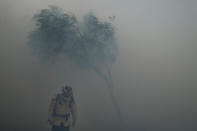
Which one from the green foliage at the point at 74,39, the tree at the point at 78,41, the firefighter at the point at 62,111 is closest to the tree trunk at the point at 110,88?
the tree at the point at 78,41

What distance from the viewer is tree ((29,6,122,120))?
2.47 metres

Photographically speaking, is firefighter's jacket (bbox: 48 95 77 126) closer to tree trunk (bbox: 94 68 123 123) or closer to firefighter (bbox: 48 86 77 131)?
firefighter (bbox: 48 86 77 131)

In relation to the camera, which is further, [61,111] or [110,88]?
[110,88]

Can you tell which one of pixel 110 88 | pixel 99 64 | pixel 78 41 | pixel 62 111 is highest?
pixel 78 41

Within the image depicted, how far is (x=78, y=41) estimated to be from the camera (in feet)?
8.27

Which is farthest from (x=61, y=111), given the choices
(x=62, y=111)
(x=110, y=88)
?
(x=110, y=88)

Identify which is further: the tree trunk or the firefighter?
the tree trunk

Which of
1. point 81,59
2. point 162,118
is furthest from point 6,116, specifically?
point 162,118

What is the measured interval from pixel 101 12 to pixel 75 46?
53cm

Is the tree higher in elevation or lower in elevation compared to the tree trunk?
higher

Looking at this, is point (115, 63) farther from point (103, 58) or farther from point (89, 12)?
point (89, 12)

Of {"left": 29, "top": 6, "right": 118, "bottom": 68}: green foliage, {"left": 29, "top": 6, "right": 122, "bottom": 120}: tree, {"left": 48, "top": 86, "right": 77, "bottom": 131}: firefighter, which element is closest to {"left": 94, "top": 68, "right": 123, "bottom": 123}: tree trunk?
{"left": 29, "top": 6, "right": 122, "bottom": 120}: tree

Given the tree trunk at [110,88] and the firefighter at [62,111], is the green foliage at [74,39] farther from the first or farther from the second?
the firefighter at [62,111]

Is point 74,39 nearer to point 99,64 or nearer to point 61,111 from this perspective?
point 99,64
